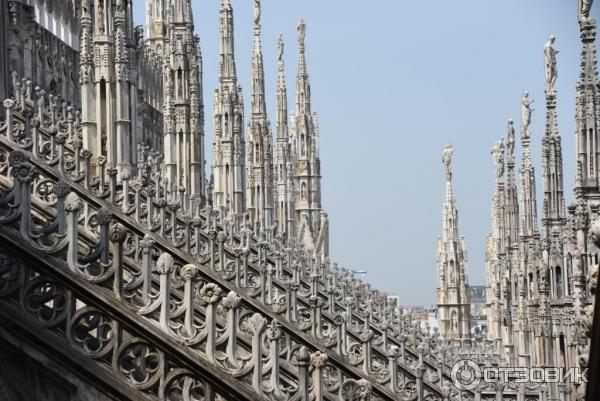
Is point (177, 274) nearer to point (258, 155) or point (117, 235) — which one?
point (117, 235)

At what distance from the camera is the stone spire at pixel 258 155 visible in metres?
50.1

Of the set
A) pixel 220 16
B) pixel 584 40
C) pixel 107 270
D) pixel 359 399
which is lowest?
pixel 359 399

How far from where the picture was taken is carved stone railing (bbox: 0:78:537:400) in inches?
296

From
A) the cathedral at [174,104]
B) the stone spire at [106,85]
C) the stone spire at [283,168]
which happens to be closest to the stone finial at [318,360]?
the cathedral at [174,104]

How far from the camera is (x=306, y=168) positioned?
59344 mm

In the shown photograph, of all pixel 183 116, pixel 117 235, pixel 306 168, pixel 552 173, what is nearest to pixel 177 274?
pixel 117 235

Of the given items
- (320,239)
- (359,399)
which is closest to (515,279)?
(320,239)

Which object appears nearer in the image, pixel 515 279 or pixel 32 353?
pixel 32 353

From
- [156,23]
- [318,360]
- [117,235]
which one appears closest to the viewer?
[117,235]

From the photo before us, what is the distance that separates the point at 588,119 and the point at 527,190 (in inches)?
726

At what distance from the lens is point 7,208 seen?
25.6 ft

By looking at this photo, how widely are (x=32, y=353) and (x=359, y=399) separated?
313 centimetres

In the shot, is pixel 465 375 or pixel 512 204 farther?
pixel 512 204

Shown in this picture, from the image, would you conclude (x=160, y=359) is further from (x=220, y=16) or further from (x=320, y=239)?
(x=320, y=239)
